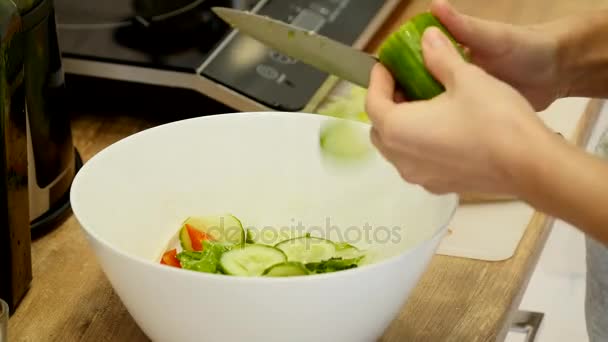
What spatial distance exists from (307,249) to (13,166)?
Result: 270 mm

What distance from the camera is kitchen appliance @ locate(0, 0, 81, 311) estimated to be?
33.3 inches

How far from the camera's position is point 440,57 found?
719 millimetres

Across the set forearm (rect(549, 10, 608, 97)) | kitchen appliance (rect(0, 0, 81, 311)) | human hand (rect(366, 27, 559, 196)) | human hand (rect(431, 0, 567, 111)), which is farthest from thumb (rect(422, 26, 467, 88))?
kitchen appliance (rect(0, 0, 81, 311))

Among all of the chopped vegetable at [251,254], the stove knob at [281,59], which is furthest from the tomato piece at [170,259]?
the stove knob at [281,59]

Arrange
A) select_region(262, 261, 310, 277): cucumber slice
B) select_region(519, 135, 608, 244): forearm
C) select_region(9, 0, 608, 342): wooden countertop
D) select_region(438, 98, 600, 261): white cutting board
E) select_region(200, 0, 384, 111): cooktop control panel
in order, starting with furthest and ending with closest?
select_region(200, 0, 384, 111): cooktop control panel < select_region(438, 98, 600, 261): white cutting board < select_region(9, 0, 608, 342): wooden countertop < select_region(262, 261, 310, 277): cucumber slice < select_region(519, 135, 608, 244): forearm

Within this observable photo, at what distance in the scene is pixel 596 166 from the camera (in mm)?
657

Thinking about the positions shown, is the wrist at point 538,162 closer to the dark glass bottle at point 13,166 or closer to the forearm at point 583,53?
the forearm at point 583,53

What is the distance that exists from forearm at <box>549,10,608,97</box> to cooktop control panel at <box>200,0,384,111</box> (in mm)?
351

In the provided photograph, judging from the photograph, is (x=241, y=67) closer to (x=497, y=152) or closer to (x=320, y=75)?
(x=320, y=75)

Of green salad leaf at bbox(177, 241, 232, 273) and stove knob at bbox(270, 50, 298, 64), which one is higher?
green salad leaf at bbox(177, 241, 232, 273)

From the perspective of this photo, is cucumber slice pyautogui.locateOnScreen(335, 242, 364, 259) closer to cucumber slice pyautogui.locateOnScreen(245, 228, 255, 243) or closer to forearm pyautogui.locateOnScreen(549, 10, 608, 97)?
cucumber slice pyautogui.locateOnScreen(245, 228, 255, 243)

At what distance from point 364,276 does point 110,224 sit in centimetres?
25

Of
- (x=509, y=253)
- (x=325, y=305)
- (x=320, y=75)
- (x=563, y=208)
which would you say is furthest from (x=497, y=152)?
(x=320, y=75)

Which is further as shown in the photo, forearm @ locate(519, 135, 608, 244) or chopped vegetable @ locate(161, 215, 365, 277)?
chopped vegetable @ locate(161, 215, 365, 277)
